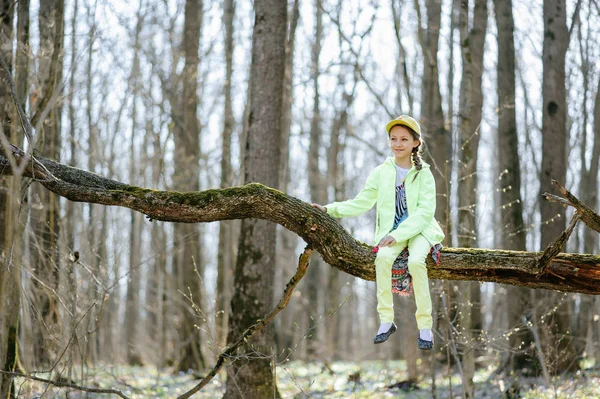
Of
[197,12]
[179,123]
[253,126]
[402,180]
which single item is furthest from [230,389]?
[197,12]

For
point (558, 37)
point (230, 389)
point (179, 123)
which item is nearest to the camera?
point (230, 389)

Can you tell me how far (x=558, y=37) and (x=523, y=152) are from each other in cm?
1262

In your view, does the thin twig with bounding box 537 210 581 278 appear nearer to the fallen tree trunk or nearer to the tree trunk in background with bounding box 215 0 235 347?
the fallen tree trunk

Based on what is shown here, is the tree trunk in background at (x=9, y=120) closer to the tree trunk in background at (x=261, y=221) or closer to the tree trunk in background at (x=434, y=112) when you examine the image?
the tree trunk in background at (x=261, y=221)

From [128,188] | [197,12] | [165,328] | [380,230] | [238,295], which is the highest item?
[197,12]

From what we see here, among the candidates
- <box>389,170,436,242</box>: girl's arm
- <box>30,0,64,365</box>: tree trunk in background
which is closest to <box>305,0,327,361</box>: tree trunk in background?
<box>30,0,64,365</box>: tree trunk in background

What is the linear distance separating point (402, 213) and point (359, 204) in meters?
0.37

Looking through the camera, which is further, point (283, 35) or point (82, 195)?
point (283, 35)

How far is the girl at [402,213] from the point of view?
5.17m

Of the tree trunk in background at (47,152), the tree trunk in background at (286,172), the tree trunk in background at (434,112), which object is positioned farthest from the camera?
the tree trunk in background at (286,172)

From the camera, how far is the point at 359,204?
5605 mm

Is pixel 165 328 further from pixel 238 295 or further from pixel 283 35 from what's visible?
pixel 283 35

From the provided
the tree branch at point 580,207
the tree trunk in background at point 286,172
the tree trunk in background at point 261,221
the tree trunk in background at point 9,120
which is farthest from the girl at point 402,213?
the tree trunk in background at point 9,120

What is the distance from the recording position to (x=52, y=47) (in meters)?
8.48
